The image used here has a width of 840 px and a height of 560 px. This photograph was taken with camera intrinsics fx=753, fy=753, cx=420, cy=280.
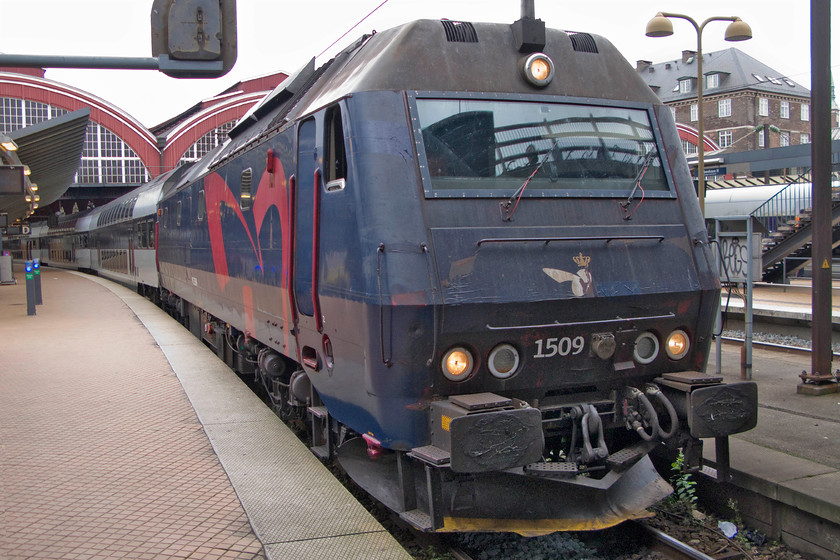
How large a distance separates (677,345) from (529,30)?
2.39 m

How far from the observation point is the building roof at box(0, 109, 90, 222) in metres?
21.1

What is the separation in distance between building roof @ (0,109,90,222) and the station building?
1344 centimetres

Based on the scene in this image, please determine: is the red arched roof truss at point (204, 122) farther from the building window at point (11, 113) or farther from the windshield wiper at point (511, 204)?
the windshield wiper at point (511, 204)

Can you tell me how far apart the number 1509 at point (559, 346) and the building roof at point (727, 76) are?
2341 inches

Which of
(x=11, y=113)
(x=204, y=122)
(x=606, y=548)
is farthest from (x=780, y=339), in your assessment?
(x=11, y=113)

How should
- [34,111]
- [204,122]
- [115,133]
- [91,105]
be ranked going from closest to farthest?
[34,111] < [91,105] < [204,122] < [115,133]

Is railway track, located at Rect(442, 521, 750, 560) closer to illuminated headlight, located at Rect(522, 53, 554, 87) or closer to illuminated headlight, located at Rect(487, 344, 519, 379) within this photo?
illuminated headlight, located at Rect(487, 344, 519, 379)

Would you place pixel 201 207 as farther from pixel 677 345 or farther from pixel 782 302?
pixel 782 302

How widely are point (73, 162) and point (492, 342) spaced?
34965 millimetres

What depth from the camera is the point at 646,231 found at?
200 inches

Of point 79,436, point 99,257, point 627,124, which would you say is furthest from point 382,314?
point 99,257

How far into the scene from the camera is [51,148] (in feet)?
86.1

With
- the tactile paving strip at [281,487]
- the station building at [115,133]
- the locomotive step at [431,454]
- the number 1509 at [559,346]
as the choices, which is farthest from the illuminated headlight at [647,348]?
the station building at [115,133]

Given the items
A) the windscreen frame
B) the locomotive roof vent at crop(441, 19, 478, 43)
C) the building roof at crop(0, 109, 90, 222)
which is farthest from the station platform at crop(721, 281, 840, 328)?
the building roof at crop(0, 109, 90, 222)
